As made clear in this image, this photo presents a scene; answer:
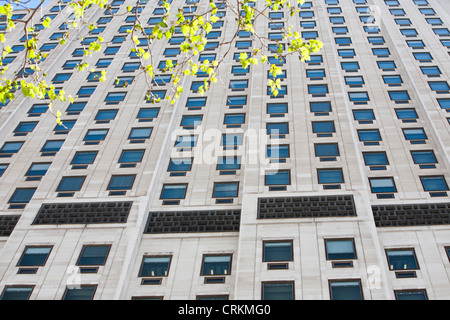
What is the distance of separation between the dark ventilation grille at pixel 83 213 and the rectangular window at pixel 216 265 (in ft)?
16.9

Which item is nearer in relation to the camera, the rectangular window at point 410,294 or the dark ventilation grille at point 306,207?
the rectangular window at point 410,294

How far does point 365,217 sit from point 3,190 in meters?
22.0

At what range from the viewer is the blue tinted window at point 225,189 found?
2427 centimetres

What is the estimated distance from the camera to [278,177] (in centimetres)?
Result: 2398

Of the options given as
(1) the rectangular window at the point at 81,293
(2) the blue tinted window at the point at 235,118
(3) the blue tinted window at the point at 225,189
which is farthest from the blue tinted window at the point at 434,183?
(1) the rectangular window at the point at 81,293

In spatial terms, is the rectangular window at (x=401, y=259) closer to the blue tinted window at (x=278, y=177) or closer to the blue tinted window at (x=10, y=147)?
the blue tinted window at (x=278, y=177)

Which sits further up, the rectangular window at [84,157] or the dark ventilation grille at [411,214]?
the rectangular window at [84,157]

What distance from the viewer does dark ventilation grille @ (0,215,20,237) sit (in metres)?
23.1

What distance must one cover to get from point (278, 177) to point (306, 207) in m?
2.90

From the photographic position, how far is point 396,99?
3030cm

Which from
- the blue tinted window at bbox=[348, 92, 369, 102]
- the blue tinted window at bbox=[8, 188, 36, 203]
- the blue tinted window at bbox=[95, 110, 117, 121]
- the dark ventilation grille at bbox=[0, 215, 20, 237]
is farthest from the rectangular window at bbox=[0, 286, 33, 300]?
the blue tinted window at bbox=[348, 92, 369, 102]

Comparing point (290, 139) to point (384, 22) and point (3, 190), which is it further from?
point (384, 22)

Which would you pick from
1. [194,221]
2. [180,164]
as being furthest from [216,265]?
[180,164]

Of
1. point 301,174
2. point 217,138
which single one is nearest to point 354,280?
point 301,174
